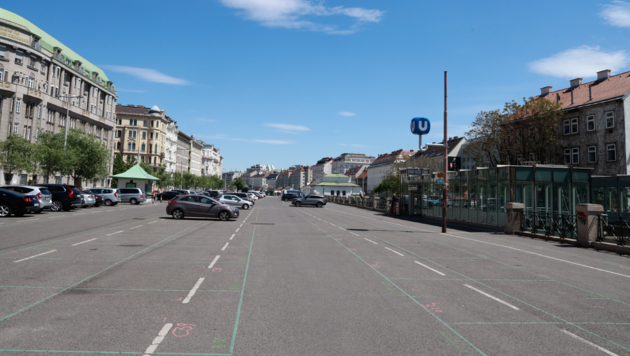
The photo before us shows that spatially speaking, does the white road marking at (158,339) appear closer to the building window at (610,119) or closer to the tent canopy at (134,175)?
the building window at (610,119)

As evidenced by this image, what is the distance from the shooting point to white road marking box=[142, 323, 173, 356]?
4488 mm

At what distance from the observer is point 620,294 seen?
8086 millimetres

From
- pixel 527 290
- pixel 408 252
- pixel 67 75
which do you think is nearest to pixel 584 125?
pixel 408 252

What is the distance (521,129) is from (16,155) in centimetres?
5224

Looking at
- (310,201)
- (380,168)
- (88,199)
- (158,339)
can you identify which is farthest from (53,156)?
(380,168)

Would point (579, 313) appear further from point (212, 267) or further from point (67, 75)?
point (67, 75)

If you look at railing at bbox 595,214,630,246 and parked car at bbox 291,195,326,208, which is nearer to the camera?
railing at bbox 595,214,630,246

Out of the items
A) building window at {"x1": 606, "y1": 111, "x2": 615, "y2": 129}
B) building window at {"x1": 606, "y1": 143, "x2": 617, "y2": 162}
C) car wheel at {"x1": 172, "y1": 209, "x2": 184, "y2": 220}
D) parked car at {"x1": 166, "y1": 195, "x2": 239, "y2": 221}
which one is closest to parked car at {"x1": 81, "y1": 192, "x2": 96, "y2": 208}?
car wheel at {"x1": 172, "y1": 209, "x2": 184, "y2": 220}

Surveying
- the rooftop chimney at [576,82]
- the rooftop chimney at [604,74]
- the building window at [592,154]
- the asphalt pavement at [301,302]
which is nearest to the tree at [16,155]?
the asphalt pavement at [301,302]

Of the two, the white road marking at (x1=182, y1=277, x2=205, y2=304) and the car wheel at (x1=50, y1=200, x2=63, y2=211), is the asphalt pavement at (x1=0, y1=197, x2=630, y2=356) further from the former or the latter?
the car wheel at (x1=50, y1=200, x2=63, y2=211)

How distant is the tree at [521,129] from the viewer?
4403 cm

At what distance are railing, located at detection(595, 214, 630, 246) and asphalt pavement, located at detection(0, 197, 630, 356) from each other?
11.0 feet

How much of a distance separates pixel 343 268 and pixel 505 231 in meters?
15.1

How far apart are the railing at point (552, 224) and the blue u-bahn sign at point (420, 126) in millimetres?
6536
